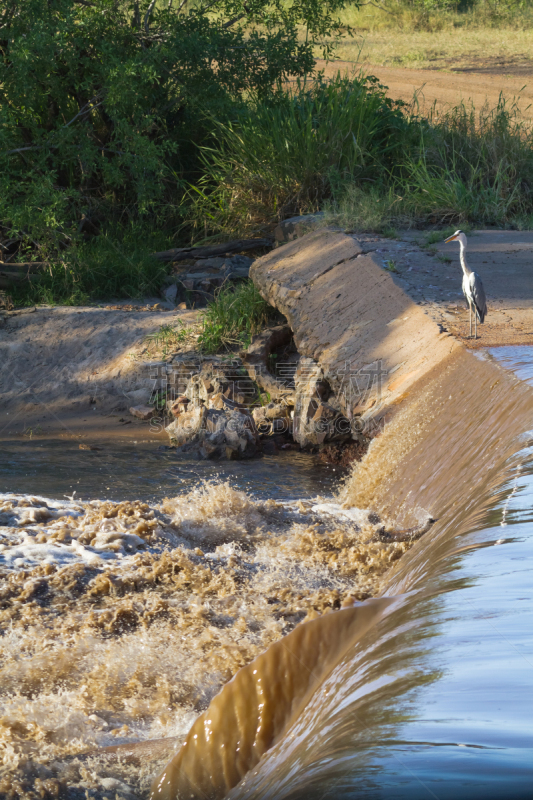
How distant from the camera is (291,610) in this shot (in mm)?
3566

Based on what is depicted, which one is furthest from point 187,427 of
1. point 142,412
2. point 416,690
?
point 416,690

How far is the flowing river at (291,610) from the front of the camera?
1447mm

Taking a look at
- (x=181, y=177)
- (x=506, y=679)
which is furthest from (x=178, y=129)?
(x=506, y=679)

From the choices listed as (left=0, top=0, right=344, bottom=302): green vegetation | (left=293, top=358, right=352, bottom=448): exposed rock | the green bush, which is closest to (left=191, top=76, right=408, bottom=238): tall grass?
the green bush

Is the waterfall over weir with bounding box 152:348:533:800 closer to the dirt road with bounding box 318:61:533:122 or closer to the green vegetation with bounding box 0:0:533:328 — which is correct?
the green vegetation with bounding box 0:0:533:328

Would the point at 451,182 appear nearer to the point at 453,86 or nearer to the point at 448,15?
the point at 453,86

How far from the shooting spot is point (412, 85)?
48.9ft

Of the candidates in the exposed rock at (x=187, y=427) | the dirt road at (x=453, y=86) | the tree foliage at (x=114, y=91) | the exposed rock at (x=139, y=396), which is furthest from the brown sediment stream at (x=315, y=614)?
the dirt road at (x=453, y=86)

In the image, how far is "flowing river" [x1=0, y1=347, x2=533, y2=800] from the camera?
4.75ft

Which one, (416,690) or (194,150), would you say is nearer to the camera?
(416,690)

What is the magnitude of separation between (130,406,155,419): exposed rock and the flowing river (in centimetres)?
82

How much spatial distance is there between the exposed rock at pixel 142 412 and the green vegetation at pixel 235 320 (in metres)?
0.84

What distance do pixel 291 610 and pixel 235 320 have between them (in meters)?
4.31

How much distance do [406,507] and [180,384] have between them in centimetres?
339
